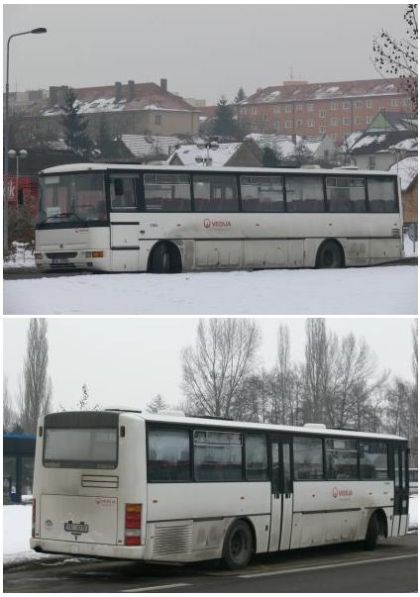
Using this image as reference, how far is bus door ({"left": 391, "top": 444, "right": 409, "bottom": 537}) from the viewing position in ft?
82.4

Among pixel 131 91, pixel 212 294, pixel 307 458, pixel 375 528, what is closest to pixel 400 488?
pixel 375 528

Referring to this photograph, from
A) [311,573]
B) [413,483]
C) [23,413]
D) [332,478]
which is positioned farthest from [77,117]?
[311,573]

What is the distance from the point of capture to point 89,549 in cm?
1730

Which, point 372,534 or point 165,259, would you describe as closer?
point 372,534

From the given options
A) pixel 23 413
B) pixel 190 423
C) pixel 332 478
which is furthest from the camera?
pixel 23 413

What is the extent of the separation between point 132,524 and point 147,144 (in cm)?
4762

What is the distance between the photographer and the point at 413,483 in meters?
43.9

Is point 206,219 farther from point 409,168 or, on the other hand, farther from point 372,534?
point 409,168

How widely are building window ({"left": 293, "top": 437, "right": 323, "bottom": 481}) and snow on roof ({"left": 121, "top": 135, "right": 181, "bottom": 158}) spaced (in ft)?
128

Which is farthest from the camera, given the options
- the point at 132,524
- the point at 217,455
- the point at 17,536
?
the point at 17,536

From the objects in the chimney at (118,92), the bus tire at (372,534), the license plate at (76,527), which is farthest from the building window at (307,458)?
the chimney at (118,92)

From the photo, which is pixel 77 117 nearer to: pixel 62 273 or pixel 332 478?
pixel 62 273

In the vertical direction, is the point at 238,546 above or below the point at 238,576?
above

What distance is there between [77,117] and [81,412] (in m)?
48.0
